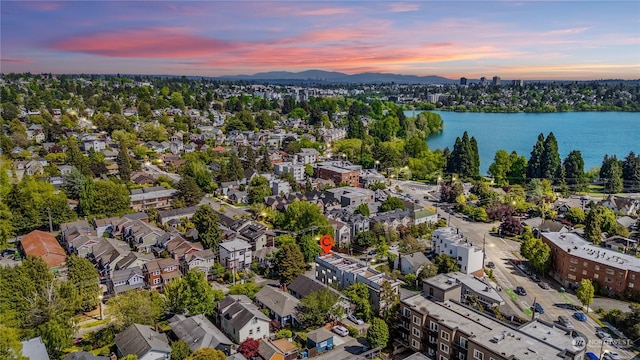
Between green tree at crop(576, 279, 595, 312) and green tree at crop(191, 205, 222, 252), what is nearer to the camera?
green tree at crop(576, 279, 595, 312)

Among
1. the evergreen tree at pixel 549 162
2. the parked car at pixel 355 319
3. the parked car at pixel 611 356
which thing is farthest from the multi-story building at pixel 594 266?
the evergreen tree at pixel 549 162

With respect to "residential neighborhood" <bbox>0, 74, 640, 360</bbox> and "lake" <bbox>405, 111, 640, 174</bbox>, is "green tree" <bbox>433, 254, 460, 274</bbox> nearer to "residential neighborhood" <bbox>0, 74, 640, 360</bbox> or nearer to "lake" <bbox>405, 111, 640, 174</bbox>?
"residential neighborhood" <bbox>0, 74, 640, 360</bbox>

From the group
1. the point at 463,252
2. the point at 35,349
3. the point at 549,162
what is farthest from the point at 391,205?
the point at 35,349

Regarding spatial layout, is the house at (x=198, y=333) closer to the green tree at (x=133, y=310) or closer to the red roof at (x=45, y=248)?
the green tree at (x=133, y=310)

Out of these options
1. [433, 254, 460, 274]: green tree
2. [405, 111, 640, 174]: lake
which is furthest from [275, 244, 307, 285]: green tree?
[405, 111, 640, 174]: lake

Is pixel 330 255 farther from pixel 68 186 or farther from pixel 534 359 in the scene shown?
pixel 68 186

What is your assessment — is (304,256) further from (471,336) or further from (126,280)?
(471,336)
